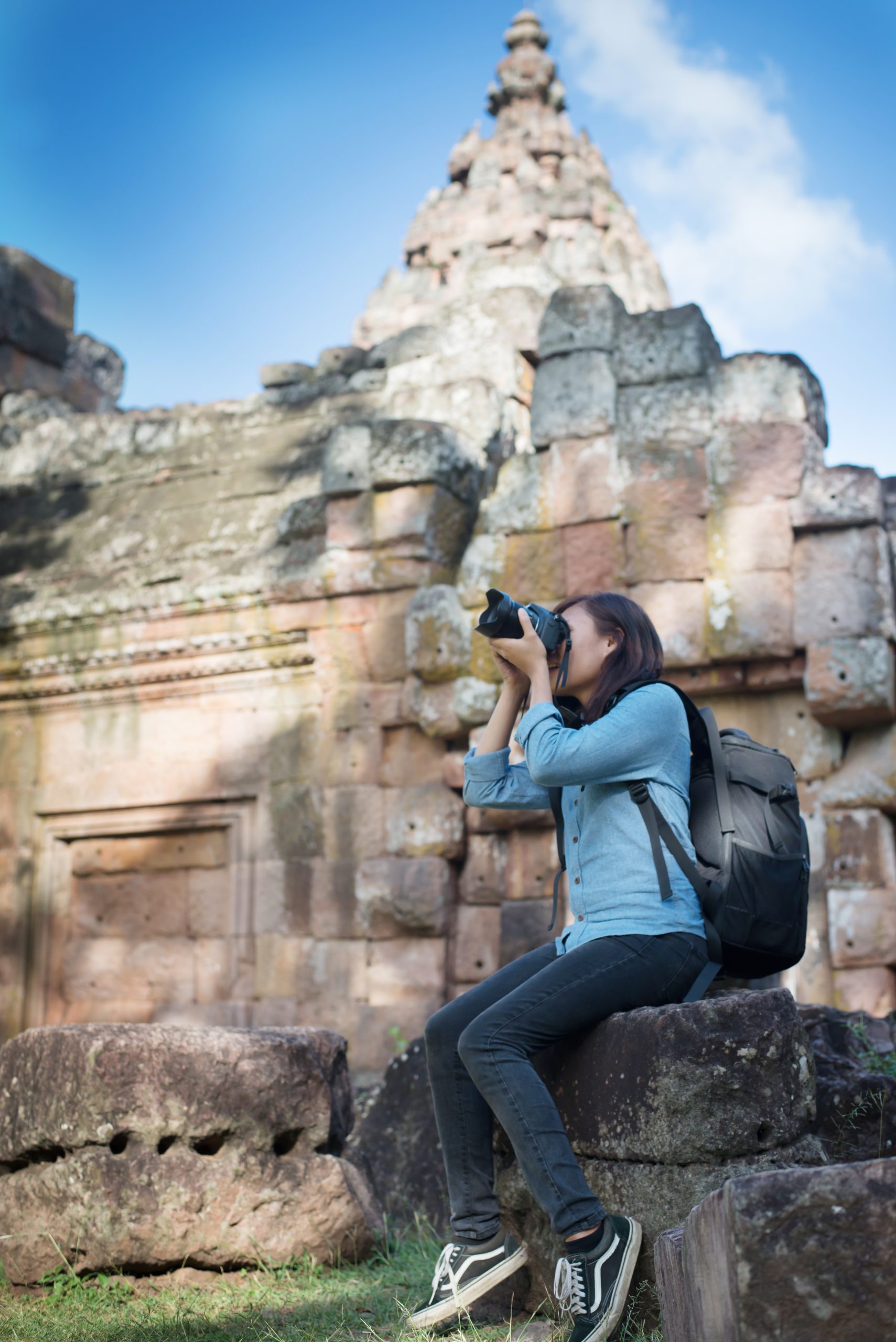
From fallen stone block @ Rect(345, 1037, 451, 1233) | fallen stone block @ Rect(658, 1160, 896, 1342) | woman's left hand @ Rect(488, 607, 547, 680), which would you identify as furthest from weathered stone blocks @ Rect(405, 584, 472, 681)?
A: fallen stone block @ Rect(658, 1160, 896, 1342)

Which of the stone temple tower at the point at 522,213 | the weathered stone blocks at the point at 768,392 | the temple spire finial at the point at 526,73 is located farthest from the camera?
the temple spire finial at the point at 526,73

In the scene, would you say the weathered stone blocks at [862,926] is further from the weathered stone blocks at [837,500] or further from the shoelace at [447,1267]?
the shoelace at [447,1267]

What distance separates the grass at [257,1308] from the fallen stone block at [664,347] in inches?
177

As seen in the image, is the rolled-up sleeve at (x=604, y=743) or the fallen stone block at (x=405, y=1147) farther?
the fallen stone block at (x=405, y=1147)

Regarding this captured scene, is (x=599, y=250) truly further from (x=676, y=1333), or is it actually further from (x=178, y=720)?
(x=676, y=1333)

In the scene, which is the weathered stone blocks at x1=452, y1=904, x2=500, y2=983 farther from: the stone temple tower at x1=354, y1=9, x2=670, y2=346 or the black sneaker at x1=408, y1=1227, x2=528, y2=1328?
the stone temple tower at x1=354, y1=9, x2=670, y2=346

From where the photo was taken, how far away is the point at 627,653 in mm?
3451

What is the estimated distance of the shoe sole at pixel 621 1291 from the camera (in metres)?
2.81

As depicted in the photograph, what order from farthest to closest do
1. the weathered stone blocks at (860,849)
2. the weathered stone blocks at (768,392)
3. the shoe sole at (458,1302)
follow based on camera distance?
the weathered stone blocks at (768,392)
the weathered stone blocks at (860,849)
the shoe sole at (458,1302)

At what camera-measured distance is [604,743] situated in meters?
3.19

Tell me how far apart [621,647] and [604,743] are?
15.0 inches

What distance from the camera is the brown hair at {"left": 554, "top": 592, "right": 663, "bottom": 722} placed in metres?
3.40

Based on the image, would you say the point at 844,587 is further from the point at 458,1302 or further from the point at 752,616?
the point at 458,1302

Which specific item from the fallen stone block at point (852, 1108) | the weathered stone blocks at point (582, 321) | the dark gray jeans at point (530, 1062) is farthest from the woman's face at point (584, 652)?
the weathered stone blocks at point (582, 321)
